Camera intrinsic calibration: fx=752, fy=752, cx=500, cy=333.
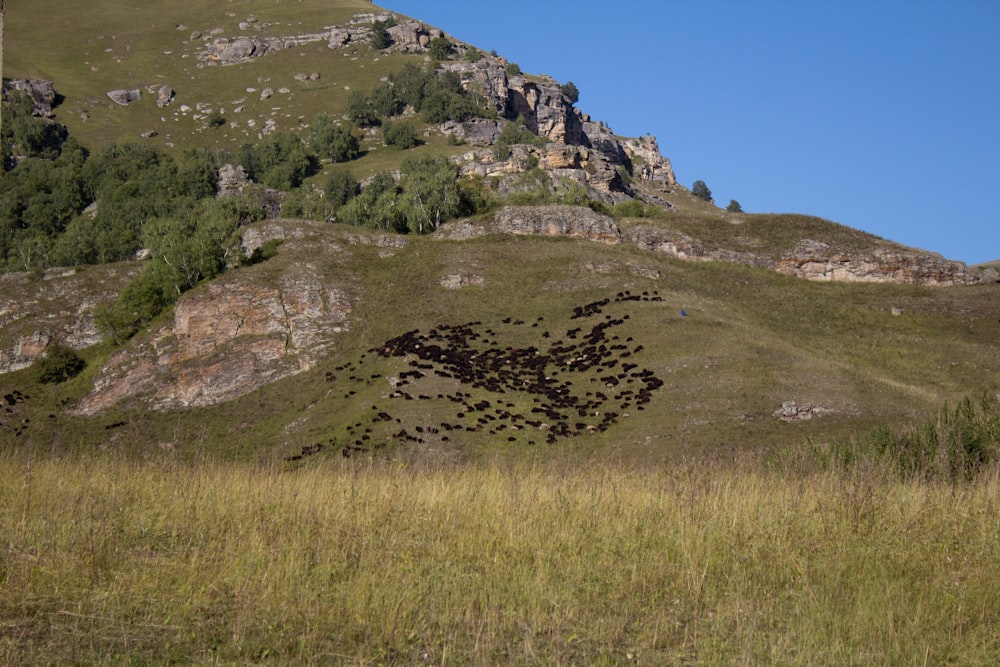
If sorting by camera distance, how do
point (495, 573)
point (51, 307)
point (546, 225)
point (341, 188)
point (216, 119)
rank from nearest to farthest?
1. point (495, 573)
2. point (51, 307)
3. point (546, 225)
4. point (341, 188)
5. point (216, 119)

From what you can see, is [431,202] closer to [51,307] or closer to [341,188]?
[341,188]

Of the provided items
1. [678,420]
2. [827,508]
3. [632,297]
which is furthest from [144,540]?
[632,297]

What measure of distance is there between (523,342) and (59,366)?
42.9 meters

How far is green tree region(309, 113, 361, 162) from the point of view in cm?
17100

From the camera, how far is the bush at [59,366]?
68312 millimetres

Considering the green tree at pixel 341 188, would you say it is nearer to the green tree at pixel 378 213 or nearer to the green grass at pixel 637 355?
the green tree at pixel 378 213

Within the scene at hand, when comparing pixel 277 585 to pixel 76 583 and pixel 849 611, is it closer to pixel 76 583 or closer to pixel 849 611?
pixel 76 583

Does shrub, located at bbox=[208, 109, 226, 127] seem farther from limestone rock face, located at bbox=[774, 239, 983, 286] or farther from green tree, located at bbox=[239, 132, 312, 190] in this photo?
limestone rock face, located at bbox=[774, 239, 983, 286]

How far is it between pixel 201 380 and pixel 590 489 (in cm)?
5621

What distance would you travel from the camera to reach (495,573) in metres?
8.34

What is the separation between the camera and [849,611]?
7578mm

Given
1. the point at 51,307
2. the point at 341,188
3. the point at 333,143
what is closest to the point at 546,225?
the point at 51,307

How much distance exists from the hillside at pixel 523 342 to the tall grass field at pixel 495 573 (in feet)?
68.7

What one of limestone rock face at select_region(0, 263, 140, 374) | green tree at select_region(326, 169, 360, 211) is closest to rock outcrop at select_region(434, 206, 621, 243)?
limestone rock face at select_region(0, 263, 140, 374)
